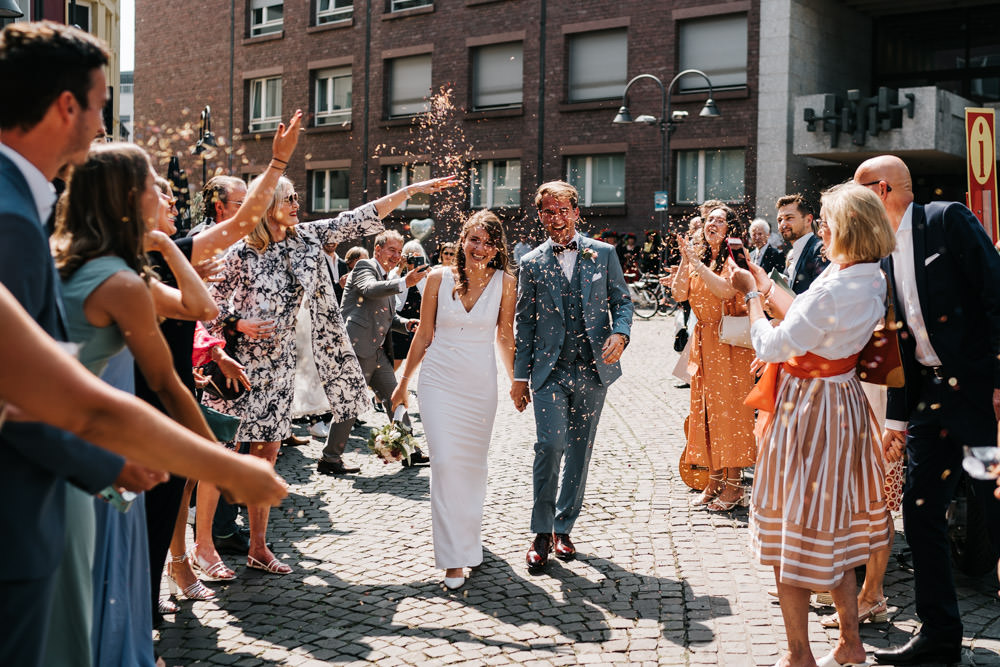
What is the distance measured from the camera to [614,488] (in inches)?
299

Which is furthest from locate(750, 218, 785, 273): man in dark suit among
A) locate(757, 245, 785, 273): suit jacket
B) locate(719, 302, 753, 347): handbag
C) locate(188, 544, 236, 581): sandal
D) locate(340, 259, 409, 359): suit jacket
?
locate(188, 544, 236, 581): sandal

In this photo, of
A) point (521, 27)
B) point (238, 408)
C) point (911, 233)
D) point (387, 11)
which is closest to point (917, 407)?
point (911, 233)

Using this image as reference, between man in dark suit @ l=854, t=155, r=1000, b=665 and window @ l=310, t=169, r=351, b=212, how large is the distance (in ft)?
104

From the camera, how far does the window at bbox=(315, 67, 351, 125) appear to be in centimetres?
3525

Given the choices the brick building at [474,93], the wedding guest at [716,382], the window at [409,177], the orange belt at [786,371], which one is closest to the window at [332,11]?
the brick building at [474,93]

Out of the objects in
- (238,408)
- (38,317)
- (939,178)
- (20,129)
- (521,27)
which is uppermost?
(521,27)

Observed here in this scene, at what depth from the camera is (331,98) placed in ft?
117

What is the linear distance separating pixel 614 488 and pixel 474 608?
110 inches

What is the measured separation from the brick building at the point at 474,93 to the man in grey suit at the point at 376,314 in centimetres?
1848

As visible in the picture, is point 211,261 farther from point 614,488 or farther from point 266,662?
point 614,488

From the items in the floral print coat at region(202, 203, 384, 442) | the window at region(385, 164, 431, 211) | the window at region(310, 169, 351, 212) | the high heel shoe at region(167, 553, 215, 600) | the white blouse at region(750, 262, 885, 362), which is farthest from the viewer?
the window at region(310, 169, 351, 212)

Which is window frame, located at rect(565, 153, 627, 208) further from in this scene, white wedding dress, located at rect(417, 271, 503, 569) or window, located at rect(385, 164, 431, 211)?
white wedding dress, located at rect(417, 271, 503, 569)

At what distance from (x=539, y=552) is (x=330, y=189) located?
1244 inches

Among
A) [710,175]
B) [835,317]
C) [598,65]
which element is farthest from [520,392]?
[598,65]
